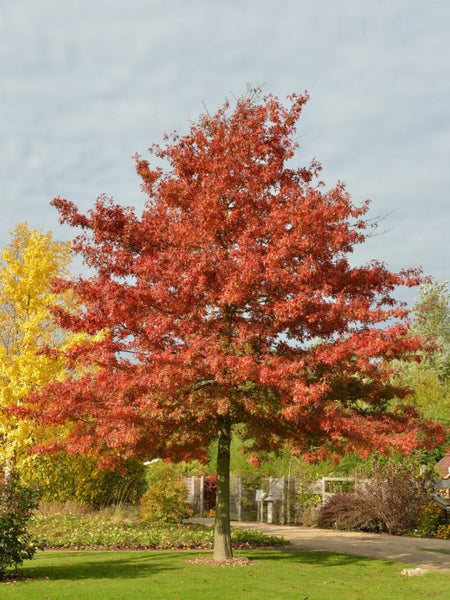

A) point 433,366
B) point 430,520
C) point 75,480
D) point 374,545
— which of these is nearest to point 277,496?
point 430,520

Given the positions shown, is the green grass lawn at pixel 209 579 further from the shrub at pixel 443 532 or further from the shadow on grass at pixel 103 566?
the shrub at pixel 443 532

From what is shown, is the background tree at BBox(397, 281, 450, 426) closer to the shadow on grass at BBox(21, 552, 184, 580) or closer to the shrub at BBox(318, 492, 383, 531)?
the shrub at BBox(318, 492, 383, 531)

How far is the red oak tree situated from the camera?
11289mm

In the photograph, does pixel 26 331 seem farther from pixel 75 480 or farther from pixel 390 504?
pixel 390 504

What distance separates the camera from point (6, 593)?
373 inches

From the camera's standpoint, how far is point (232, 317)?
41.2 ft

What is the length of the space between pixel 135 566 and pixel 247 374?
448 centimetres

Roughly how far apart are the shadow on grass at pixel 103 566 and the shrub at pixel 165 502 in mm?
5606

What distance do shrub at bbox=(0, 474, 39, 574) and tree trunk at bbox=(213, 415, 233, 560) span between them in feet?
12.6

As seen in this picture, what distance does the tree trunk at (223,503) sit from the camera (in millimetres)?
13250

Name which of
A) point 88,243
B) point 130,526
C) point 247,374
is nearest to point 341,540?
point 130,526

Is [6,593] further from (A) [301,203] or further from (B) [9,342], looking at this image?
(B) [9,342]

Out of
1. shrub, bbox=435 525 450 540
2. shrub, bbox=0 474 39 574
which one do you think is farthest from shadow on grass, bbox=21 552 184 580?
shrub, bbox=435 525 450 540

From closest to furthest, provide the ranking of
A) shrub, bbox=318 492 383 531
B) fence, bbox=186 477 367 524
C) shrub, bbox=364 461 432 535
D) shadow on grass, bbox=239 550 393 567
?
shadow on grass, bbox=239 550 393 567 → shrub, bbox=364 461 432 535 → shrub, bbox=318 492 383 531 → fence, bbox=186 477 367 524
